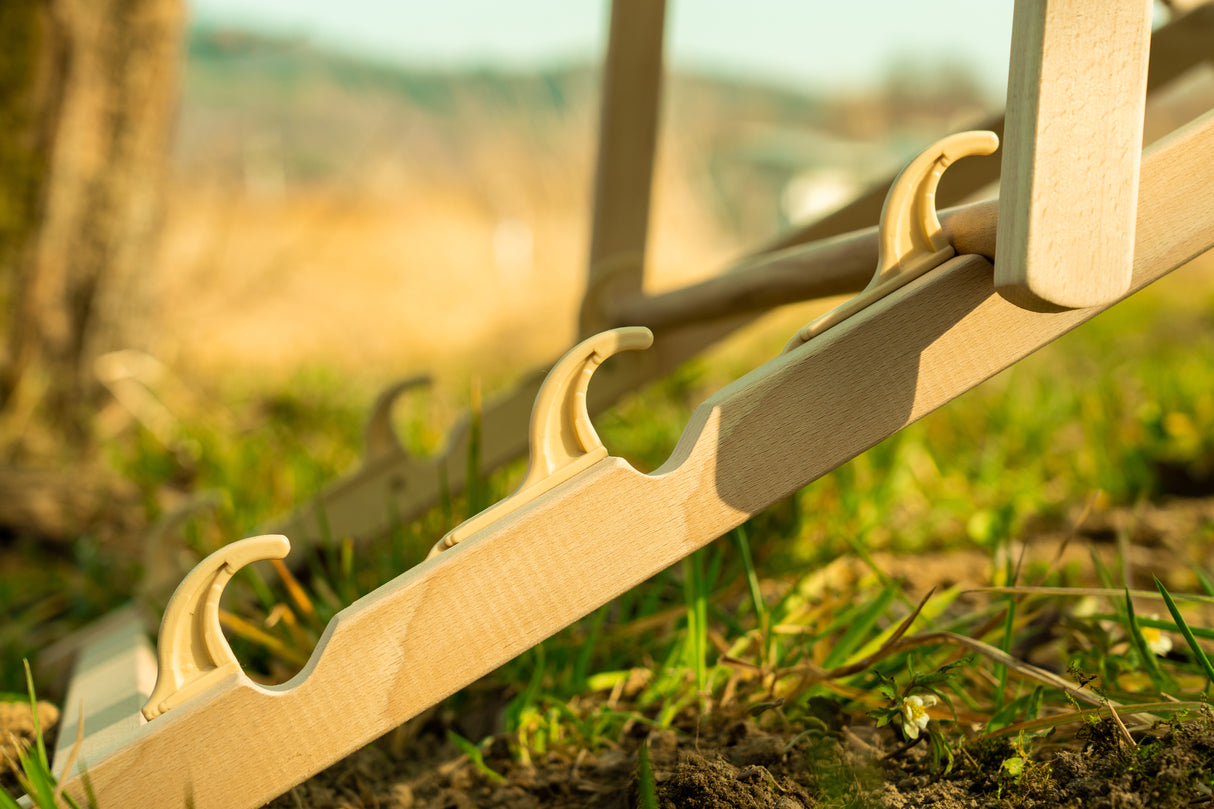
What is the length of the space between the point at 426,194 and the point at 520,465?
10.6m

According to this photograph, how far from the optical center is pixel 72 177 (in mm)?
2691

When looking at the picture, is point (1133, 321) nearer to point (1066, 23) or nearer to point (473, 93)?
point (1066, 23)

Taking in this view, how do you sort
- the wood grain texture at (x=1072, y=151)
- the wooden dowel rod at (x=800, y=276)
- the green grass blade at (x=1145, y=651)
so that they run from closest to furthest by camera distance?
the wood grain texture at (x=1072, y=151) → the wooden dowel rod at (x=800, y=276) → the green grass blade at (x=1145, y=651)

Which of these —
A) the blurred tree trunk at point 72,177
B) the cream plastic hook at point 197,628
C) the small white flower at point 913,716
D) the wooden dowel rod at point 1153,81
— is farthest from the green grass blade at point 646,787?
the blurred tree trunk at point 72,177

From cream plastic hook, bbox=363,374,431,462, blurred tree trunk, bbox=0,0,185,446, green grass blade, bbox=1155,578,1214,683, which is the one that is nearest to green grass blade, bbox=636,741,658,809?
green grass blade, bbox=1155,578,1214,683

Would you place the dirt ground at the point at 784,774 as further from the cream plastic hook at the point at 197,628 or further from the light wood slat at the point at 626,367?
the light wood slat at the point at 626,367

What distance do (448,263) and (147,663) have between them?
8881 millimetres

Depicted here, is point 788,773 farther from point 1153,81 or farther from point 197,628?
point 1153,81

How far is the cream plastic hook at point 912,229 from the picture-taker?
870 millimetres

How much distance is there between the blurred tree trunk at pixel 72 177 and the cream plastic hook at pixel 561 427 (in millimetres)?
2327

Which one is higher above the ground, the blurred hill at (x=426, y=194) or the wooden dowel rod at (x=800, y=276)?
the wooden dowel rod at (x=800, y=276)

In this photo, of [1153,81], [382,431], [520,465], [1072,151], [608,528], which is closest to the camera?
[1072,151]

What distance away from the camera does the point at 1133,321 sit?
15.0 ft

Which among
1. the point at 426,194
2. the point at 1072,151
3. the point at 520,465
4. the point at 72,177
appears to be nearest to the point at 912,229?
the point at 1072,151
